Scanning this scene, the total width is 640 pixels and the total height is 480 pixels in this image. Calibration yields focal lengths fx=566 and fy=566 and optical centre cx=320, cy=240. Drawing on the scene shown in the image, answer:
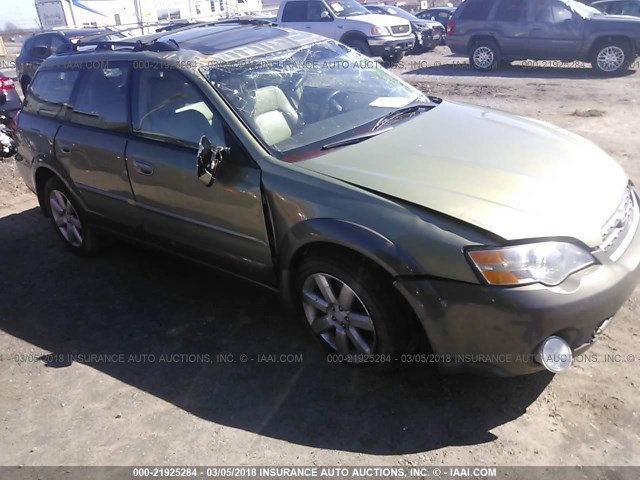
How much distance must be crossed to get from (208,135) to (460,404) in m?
2.07

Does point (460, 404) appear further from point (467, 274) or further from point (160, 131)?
point (160, 131)

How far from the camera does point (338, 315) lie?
10.1ft

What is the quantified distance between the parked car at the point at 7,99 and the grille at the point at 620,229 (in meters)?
8.34

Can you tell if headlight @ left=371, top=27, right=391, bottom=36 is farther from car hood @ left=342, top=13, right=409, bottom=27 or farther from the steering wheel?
the steering wheel

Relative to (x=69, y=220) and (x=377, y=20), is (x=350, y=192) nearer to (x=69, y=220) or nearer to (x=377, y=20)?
(x=69, y=220)

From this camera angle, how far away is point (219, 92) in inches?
133

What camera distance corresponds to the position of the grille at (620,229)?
2.71m

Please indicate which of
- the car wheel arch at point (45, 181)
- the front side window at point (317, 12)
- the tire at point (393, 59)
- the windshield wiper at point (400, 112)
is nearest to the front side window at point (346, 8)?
the front side window at point (317, 12)

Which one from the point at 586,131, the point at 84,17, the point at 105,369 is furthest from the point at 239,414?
the point at 84,17

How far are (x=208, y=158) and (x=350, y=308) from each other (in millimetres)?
1149

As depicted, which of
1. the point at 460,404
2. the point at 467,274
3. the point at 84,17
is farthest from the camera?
the point at 84,17

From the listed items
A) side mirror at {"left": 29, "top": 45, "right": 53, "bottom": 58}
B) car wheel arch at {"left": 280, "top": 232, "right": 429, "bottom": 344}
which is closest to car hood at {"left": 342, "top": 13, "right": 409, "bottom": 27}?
side mirror at {"left": 29, "top": 45, "right": 53, "bottom": 58}

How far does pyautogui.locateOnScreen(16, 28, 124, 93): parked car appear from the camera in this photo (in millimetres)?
11297

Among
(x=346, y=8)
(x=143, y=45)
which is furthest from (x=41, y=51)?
(x=143, y=45)
